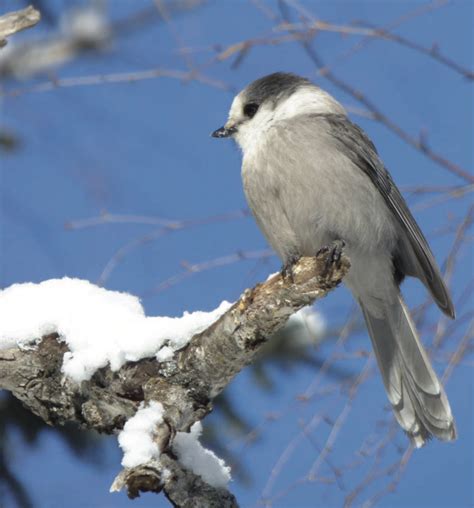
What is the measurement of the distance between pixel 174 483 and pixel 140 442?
0.49 ft

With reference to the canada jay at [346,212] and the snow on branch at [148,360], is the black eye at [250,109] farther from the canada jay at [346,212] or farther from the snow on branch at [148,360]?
the snow on branch at [148,360]

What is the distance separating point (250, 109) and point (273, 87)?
0.46 feet

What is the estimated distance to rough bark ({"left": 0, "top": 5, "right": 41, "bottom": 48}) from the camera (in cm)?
307

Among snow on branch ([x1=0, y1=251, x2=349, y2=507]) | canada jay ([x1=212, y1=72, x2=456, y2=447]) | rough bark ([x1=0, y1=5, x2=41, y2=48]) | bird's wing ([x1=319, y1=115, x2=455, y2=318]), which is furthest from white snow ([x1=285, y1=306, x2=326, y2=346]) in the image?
rough bark ([x1=0, y1=5, x2=41, y2=48])

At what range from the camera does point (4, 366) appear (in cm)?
292

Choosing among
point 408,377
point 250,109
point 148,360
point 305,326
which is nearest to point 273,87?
point 250,109

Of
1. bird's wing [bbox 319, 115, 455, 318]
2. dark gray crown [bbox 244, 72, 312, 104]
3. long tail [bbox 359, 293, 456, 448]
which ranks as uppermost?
dark gray crown [bbox 244, 72, 312, 104]

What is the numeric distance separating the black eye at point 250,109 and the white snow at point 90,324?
3.53 ft

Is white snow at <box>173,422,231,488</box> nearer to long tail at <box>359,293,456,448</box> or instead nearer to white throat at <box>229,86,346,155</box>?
long tail at <box>359,293,456,448</box>

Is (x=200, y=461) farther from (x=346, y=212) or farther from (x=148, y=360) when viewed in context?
(x=346, y=212)

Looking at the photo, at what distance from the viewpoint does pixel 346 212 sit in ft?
11.2

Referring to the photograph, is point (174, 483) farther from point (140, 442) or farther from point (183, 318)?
point (183, 318)

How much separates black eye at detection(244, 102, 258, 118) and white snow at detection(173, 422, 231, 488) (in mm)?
1551

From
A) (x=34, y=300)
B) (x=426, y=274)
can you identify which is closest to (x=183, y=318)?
(x=34, y=300)
